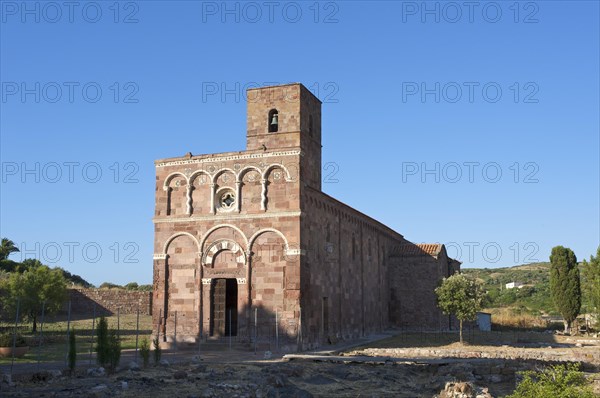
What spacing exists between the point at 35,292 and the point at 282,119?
20393mm

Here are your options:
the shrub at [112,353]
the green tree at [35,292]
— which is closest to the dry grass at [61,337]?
the green tree at [35,292]

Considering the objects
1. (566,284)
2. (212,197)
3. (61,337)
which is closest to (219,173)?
(212,197)

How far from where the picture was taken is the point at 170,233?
105 ft

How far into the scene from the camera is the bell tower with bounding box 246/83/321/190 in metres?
34.4

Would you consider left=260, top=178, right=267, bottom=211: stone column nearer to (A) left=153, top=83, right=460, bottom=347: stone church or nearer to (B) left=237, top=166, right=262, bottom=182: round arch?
(A) left=153, top=83, right=460, bottom=347: stone church

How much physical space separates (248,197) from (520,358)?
14786 mm

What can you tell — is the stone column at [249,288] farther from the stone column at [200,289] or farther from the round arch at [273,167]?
the round arch at [273,167]

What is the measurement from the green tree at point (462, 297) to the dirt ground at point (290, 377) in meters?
6.18

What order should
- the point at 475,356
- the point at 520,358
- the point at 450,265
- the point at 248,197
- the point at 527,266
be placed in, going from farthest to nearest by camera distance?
1. the point at 527,266
2. the point at 450,265
3. the point at 248,197
4. the point at 475,356
5. the point at 520,358

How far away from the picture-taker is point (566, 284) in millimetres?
46250

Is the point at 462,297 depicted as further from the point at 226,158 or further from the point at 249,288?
the point at 226,158

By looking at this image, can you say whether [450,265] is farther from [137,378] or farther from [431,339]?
[137,378]

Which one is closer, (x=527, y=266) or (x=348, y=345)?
(x=348, y=345)

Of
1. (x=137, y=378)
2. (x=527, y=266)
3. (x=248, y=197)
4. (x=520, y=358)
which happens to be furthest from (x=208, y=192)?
(x=527, y=266)
